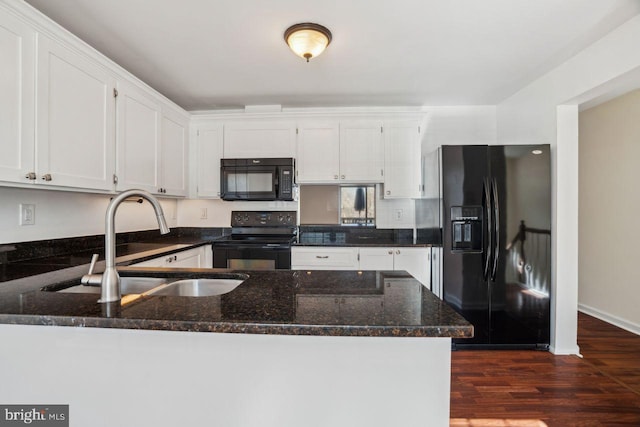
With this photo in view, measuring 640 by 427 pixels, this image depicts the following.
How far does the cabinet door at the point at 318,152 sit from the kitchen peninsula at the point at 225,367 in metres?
2.40

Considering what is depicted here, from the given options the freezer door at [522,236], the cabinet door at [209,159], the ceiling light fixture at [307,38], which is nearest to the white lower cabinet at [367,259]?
the freezer door at [522,236]

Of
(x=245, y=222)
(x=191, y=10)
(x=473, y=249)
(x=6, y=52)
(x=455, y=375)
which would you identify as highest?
(x=191, y=10)

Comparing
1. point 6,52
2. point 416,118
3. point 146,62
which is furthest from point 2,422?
point 416,118

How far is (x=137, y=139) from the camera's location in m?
2.39

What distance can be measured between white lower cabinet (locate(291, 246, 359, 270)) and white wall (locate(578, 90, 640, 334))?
2723mm

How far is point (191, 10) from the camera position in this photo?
5.77 ft

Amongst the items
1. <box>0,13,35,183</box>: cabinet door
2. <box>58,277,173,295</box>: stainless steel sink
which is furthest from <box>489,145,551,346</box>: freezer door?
<box>0,13,35,183</box>: cabinet door

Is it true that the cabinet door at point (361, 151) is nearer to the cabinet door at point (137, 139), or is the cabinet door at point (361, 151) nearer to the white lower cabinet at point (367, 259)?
the white lower cabinet at point (367, 259)

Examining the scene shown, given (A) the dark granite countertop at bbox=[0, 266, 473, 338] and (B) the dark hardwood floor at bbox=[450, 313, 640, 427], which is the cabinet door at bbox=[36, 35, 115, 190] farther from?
(B) the dark hardwood floor at bbox=[450, 313, 640, 427]

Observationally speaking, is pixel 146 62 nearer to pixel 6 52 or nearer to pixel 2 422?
pixel 6 52

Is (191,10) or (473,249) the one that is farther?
(473,249)

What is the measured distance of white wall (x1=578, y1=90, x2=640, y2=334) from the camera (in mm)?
2939

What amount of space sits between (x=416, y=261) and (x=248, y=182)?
188cm

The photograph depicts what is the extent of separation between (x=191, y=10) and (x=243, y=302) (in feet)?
5.79
